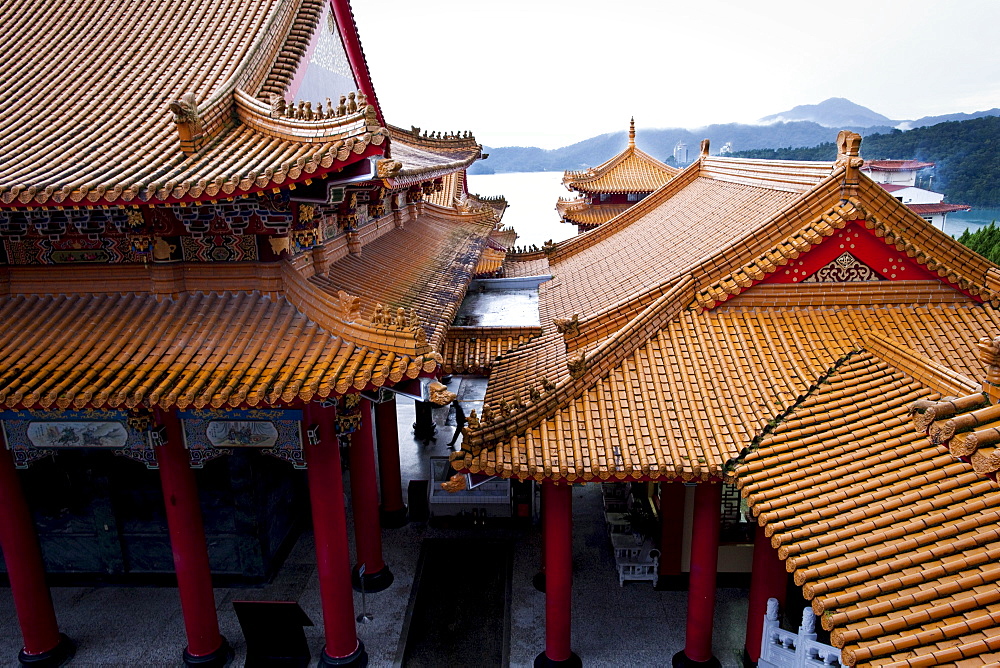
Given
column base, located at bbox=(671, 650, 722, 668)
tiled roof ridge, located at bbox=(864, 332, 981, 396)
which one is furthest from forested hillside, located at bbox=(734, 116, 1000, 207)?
column base, located at bbox=(671, 650, 722, 668)

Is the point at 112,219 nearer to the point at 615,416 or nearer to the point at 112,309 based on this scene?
the point at 112,309

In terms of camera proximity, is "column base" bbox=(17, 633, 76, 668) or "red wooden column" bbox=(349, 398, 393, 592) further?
"red wooden column" bbox=(349, 398, 393, 592)

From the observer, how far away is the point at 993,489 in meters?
5.82

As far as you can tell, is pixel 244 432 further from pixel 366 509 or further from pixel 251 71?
pixel 251 71

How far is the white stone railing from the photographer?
787 centimetres

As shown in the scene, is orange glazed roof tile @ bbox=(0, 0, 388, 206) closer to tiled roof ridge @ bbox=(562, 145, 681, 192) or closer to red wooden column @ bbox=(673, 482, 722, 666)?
red wooden column @ bbox=(673, 482, 722, 666)

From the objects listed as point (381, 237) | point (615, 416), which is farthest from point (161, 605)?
point (615, 416)

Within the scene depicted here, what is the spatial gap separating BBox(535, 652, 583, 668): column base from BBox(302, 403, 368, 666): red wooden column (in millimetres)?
2830

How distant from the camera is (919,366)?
311 inches

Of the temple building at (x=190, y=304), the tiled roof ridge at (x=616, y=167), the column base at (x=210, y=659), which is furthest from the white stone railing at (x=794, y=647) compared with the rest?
the tiled roof ridge at (x=616, y=167)

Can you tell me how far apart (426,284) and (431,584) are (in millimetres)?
5861

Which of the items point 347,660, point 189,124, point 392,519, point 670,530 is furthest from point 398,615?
Result: point 189,124

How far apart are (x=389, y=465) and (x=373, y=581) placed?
9.03 feet

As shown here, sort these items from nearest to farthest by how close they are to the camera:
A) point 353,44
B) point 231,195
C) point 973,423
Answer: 1. point 973,423
2. point 231,195
3. point 353,44
